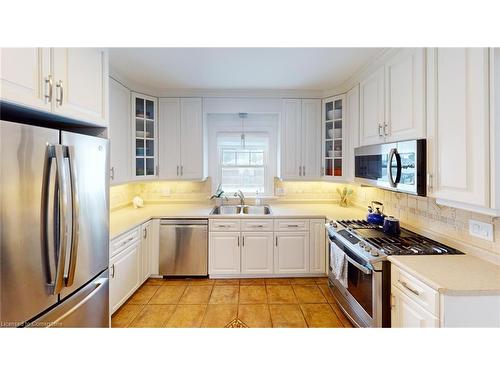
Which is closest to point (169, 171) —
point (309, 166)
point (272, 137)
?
point (272, 137)

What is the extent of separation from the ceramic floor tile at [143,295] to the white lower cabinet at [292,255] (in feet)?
4.80

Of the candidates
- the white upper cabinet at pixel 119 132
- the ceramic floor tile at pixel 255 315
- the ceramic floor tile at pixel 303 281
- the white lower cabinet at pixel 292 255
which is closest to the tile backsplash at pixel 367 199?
the white upper cabinet at pixel 119 132

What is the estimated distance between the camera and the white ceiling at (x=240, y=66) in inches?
89.7

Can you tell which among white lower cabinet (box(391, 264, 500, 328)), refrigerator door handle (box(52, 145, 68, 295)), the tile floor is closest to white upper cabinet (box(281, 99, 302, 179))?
the tile floor

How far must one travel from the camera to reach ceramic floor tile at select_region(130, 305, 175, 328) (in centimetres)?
219

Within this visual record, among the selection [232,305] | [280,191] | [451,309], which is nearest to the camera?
[451,309]

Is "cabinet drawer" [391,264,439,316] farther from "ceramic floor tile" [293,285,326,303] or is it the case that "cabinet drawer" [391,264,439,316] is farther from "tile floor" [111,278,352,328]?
"ceramic floor tile" [293,285,326,303]

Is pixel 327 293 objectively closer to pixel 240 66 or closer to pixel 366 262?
pixel 366 262

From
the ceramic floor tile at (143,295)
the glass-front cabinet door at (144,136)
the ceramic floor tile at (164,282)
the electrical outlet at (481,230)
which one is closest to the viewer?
the electrical outlet at (481,230)

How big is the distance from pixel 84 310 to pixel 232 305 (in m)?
1.43

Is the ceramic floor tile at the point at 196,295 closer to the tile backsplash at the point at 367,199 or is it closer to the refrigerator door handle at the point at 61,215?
the tile backsplash at the point at 367,199

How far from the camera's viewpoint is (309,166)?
3.45m

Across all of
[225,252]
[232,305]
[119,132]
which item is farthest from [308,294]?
[119,132]

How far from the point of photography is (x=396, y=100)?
2.00 metres
